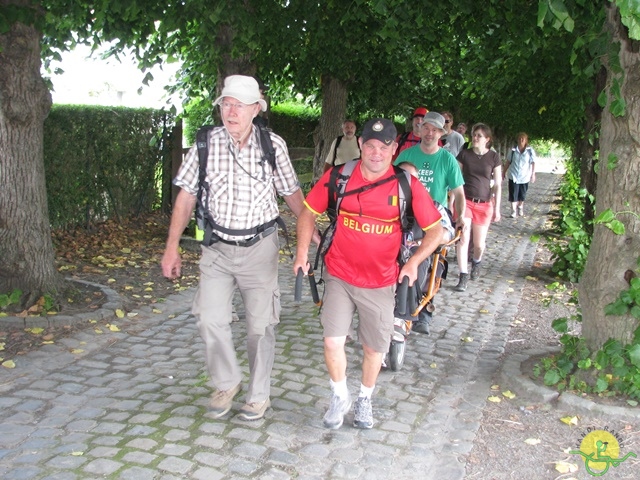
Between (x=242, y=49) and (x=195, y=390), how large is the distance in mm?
5508

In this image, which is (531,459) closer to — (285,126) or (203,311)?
(203,311)

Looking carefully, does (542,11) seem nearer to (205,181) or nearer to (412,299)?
(412,299)

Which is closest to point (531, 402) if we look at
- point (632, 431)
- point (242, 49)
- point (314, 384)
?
point (632, 431)

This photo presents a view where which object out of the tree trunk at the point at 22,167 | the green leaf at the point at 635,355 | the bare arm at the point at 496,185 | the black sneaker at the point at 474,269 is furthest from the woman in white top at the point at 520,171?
the green leaf at the point at 635,355

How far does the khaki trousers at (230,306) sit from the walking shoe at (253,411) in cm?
3

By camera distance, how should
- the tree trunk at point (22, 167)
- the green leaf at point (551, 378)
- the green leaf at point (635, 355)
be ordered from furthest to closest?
1. the tree trunk at point (22, 167)
2. the green leaf at point (551, 378)
3. the green leaf at point (635, 355)

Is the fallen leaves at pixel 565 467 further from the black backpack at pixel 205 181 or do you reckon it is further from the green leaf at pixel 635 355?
the black backpack at pixel 205 181

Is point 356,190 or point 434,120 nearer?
point 356,190

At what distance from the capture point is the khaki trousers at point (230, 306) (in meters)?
4.68

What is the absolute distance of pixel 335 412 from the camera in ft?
15.5

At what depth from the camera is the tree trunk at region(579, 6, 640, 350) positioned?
203 inches

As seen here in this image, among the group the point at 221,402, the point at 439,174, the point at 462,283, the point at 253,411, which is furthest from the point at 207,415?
the point at 462,283

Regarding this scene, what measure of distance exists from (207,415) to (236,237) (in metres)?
1.15

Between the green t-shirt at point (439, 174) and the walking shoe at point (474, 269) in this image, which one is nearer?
the green t-shirt at point (439, 174)
